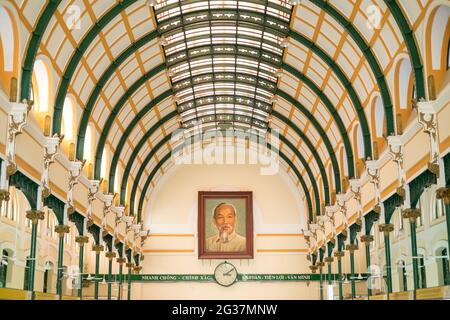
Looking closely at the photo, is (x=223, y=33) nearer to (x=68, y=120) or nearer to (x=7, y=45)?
(x=68, y=120)

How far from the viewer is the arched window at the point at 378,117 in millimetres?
34562

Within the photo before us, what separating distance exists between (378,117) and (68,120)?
60.1ft

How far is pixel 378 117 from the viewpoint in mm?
34906

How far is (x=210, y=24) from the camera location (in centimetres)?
4191

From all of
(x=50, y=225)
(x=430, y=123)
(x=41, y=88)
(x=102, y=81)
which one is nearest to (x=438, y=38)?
(x=430, y=123)

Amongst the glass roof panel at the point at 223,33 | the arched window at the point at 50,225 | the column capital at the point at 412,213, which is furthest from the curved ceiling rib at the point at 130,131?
Answer: the column capital at the point at 412,213

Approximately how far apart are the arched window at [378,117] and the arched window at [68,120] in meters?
17.8

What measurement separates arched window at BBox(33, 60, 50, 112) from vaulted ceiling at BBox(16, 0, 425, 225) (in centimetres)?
49

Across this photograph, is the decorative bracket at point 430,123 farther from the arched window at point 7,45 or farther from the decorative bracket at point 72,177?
the decorative bracket at point 72,177

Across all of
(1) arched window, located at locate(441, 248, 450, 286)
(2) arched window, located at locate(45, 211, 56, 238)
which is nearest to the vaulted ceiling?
(2) arched window, located at locate(45, 211, 56, 238)

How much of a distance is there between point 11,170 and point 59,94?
842 centimetres

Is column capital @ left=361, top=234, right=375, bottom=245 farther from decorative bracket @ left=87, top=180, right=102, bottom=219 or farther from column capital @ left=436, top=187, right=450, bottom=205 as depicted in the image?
decorative bracket @ left=87, top=180, right=102, bottom=219

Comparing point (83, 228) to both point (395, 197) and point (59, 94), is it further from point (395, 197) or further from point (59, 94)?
point (395, 197)

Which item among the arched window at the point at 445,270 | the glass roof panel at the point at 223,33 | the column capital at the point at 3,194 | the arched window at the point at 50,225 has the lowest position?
the arched window at the point at 445,270
